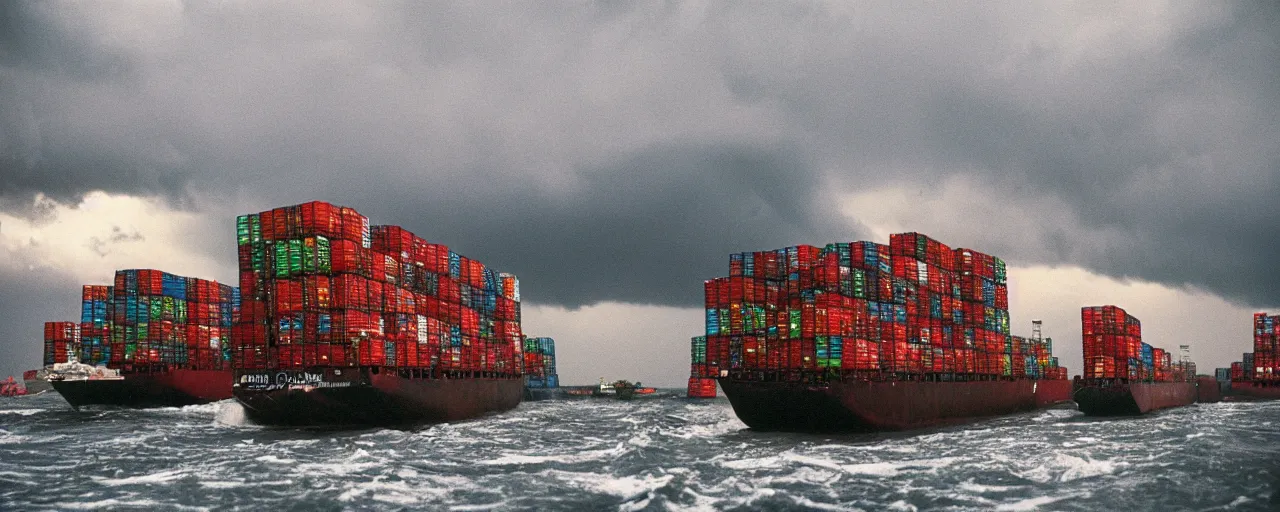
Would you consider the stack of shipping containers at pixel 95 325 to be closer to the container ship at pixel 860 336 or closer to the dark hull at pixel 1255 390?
the container ship at pixel 860 336

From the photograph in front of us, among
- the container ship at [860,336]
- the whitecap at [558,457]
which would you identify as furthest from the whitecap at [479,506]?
the container ship at [860,336]

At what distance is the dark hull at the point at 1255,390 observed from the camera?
126m

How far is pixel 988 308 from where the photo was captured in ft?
288

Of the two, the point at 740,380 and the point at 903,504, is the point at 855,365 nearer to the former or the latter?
the point at 740,380

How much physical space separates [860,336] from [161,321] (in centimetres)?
7629

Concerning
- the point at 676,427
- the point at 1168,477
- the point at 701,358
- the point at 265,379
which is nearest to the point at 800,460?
the point at 1168,477

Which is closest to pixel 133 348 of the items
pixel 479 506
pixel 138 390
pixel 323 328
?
pixel 138 390

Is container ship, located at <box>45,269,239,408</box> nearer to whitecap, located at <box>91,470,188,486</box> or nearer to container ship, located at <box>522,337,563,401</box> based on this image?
whitecap, located at <box>91,470,188,486</box>

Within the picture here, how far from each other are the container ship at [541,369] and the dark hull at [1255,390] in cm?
10865

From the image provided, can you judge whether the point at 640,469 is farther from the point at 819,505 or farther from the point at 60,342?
the point at 60,342

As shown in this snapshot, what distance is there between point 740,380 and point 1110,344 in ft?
151

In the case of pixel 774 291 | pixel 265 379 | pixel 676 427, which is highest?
pixel 774 291

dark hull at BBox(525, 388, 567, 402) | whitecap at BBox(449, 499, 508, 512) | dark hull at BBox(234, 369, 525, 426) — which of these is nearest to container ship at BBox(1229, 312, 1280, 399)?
dark hull at BBox(525, 388, 567, 402)

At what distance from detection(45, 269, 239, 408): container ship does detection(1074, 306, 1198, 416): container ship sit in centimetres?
8830
